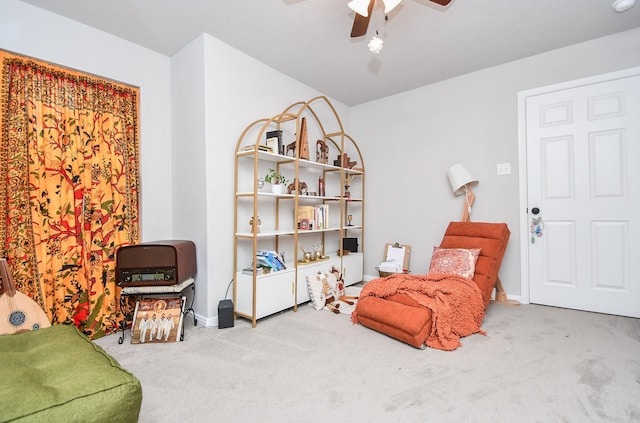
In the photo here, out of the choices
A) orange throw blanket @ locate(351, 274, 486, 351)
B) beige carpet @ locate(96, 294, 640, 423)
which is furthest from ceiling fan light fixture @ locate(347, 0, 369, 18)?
beige carpet @ locate(96, 294, 640, 423)

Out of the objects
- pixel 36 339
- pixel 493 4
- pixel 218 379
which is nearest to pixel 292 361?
pixel 218 379

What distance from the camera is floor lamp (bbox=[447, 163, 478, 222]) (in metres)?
3.32

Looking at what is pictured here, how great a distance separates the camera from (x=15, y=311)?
73.8 inches

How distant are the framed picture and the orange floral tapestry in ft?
1.26

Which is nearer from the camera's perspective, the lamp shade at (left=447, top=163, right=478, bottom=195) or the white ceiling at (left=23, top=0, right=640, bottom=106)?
the white ceiling at (left=23, top=0, right=640, bottom=106)

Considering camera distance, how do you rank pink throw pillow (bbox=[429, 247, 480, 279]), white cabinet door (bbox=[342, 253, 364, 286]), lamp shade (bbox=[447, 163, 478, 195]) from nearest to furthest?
1. pink throw pillow (bbox=[429, 247, 480, 279])
2. lamp shade (bbox=[447, 163, 478, 195])
3. white cabinet door (bbox=[342, 253, 364, 286])

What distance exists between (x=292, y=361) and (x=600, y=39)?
376 cm

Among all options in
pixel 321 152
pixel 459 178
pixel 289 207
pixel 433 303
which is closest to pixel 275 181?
pixel 289 207

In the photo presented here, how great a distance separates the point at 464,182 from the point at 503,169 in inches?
16.1

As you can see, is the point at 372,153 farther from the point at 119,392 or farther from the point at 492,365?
the point at 119,392

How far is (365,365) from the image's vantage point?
1.95m

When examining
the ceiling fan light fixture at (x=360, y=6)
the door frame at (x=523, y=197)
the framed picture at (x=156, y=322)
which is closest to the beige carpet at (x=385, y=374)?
the framed picture at (x=156, y=322)

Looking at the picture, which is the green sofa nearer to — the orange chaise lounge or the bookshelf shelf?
the bookshelf shelf

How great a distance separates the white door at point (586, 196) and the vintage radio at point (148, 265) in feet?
10.9
